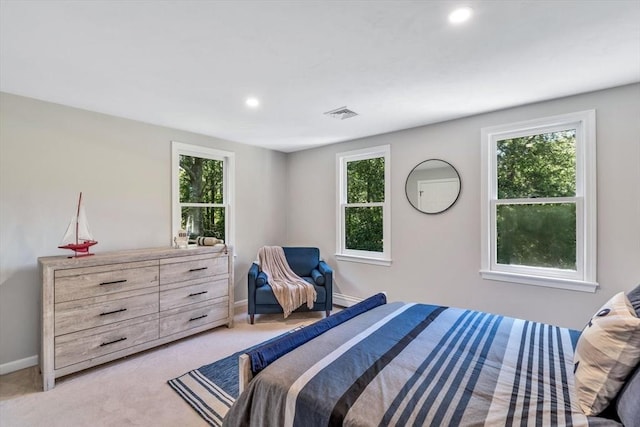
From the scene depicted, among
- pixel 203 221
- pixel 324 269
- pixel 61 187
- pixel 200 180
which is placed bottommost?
pixel 324 269

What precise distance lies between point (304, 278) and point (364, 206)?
4.25 feet

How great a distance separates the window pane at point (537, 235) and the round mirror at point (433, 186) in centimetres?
51

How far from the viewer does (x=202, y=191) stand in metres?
4.07

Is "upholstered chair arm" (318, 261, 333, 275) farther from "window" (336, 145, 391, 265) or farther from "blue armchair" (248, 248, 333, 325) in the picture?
"window" (336, 145, 391, 265)

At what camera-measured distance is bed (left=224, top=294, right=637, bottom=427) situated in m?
1.09

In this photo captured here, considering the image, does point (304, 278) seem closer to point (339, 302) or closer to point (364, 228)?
point (339, 302)

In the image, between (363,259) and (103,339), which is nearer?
(103,339)

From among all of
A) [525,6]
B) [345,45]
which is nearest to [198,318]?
[345,45]

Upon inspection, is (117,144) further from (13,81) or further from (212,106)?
(212,106)

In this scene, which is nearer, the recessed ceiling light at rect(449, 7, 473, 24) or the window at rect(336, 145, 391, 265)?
the recessed ceiling light at rect(449, 7, 473, 24)

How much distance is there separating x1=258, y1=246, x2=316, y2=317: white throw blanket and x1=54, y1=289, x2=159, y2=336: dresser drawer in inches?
52.4

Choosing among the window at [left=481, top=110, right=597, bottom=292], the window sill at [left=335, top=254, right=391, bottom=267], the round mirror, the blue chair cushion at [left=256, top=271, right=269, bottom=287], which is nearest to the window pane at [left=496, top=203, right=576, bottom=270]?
the window at [left=481, top=110, right=597, bottom=292]

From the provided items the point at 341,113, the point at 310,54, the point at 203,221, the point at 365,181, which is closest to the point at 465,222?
the point at 365,181

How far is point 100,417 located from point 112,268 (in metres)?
1.17
